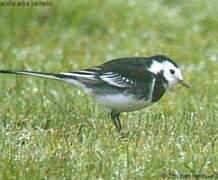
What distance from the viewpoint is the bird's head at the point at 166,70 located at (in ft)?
24.2

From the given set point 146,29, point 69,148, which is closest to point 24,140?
point 69,148

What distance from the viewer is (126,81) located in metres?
7.25

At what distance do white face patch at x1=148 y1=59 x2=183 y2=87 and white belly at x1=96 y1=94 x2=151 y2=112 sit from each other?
0.88ft

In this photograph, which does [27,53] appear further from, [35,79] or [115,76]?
[115,76]

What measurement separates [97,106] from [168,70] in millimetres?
737

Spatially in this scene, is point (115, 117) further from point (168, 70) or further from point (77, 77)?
point (168, 70)

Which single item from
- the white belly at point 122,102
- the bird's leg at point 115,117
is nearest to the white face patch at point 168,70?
the white belly at point 122,102

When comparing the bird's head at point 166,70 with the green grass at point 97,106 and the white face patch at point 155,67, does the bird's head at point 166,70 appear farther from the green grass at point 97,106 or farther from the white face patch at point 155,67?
the green grass at point 97,106

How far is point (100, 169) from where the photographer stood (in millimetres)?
6156

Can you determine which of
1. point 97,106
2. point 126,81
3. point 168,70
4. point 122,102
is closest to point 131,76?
point 126,81

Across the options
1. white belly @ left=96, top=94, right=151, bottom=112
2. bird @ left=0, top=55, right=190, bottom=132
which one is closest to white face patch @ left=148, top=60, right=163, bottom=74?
bird @ left=0, top=55, right=190, bottom=132

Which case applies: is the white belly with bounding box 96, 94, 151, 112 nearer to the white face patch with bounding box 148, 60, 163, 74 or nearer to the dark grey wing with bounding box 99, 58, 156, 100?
the dark grey wing with bounding box 99, 58, 156, 100

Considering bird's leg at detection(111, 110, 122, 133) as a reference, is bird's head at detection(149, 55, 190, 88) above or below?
above

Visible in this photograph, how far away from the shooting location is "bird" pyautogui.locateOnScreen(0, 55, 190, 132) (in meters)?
7.21
